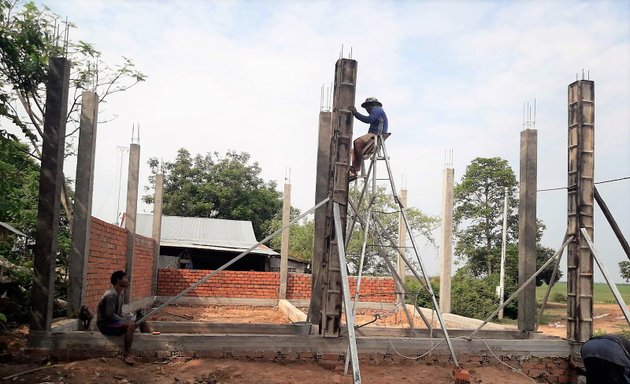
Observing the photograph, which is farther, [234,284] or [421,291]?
[234,284]

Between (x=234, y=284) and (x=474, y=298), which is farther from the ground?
(x=234, y=284)

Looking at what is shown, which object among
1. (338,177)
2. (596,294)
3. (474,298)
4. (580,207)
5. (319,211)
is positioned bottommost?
(596,294)

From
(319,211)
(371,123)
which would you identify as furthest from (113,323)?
(371,123)

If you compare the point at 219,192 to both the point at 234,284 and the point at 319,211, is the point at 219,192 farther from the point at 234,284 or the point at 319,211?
the point at 319,211

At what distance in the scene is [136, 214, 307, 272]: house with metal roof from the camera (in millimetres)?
20391

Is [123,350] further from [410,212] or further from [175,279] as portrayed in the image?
[410,212]

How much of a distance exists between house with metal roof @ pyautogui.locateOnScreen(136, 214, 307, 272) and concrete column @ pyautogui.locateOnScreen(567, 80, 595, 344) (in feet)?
40.6

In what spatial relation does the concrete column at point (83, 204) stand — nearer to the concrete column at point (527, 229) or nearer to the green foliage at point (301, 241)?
the concrete column at point (527, 229)

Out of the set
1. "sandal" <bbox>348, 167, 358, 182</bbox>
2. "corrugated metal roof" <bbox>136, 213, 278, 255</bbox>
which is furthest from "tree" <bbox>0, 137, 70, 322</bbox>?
"corrugated metal roof" <bbox>136, 213, 278, 255</bbox>

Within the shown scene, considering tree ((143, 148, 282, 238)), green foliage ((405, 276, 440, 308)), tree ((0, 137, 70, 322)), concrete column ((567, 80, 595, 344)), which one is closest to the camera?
tree ((0, 137, 70, 322))

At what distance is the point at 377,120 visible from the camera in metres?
7.76

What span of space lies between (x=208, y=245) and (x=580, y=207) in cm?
1500

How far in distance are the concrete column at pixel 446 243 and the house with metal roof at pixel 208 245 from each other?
812cm

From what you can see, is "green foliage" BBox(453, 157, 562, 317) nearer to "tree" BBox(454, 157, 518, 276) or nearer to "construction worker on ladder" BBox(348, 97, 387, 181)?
"tree" BBox(454, 157, 518, 276)
